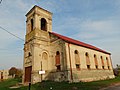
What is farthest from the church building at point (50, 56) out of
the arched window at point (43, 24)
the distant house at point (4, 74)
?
the distant house at point (4, 74)

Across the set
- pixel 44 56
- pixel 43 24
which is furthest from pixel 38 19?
pixel 44 56

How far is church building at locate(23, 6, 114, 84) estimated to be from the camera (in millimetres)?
20016

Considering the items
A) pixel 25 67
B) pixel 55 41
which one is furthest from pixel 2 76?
pixel 55 41

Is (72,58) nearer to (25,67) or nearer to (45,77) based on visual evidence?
(45,77)

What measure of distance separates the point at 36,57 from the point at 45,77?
359cm

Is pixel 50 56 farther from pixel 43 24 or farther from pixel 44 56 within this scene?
pixel 43 24

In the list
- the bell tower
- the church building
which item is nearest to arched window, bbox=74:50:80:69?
the church building

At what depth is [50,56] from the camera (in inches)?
894

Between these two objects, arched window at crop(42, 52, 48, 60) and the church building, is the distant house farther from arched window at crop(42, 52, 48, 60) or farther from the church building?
arched window at crop(42, 52, 48, 60)

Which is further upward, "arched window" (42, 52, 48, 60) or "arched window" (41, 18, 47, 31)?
"arched window" (41, 18, 47, 31)

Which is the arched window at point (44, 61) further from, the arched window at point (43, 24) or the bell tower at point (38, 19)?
the arched window at point (43, 24)

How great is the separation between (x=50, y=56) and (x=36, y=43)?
11.2 ft

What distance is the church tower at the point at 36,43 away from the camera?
2075cm

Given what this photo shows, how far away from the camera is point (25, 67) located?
74.8 feet
